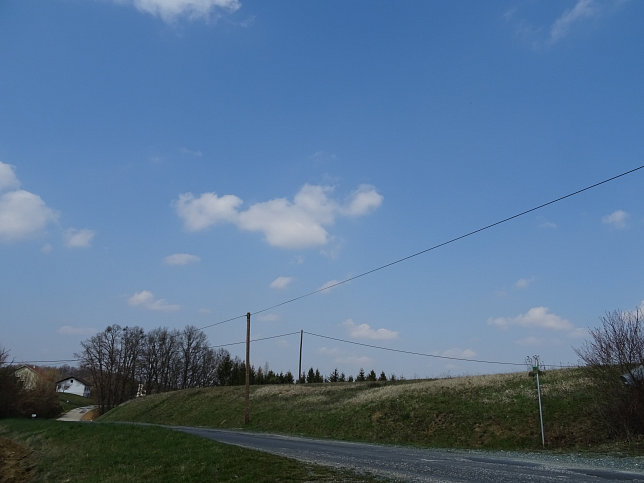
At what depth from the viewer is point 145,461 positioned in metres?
14.9

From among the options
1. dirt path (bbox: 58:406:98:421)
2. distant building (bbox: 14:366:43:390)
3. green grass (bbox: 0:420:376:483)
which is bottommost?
dirt path (bbox: 58:406:98:421)

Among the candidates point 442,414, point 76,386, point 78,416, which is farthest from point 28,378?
point 76,386

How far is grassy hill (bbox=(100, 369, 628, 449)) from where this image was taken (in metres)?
22.6

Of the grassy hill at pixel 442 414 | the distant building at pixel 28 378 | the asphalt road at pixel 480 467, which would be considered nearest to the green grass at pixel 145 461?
the asphalt road at pixel 480 467

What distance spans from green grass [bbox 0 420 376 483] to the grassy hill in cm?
1275

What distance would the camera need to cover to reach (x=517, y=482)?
425 inches

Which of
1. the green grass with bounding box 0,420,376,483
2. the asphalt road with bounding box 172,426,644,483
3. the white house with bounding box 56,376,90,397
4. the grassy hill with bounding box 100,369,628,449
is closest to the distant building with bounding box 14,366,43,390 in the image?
the grassy hill with bounding box 100,369,628,449

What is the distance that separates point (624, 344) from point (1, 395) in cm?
6314

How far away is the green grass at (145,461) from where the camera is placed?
39.6ft

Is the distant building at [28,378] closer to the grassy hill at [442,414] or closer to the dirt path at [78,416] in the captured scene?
the dirt path at [78,416]

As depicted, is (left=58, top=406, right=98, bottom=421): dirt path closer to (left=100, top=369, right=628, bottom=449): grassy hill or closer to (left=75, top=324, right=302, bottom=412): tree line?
(left=75, top=324, right=302, bottom=412): tree line

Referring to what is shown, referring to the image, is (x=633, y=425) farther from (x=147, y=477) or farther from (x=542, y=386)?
(x=147, y=477)

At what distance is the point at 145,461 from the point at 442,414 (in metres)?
18.9

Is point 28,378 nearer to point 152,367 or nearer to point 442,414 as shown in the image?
point 152,367
